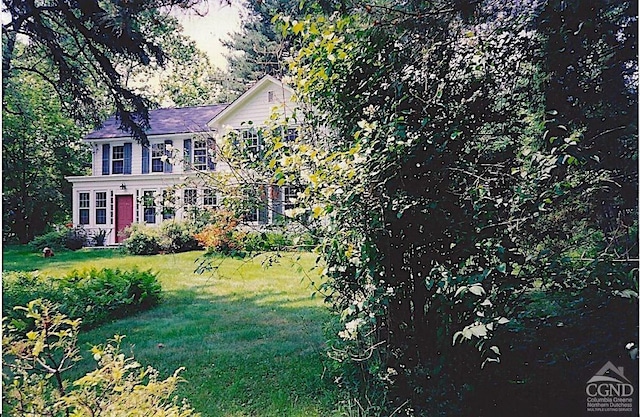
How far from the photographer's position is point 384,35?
4.55 feet

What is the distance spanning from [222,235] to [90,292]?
0.81 m

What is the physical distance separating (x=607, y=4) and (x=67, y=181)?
7.01 feet

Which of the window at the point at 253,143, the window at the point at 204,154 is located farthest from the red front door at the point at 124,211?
the window at the point at 253,143

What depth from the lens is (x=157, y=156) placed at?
216cm

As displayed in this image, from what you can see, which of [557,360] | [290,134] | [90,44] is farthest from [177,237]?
[557,360]

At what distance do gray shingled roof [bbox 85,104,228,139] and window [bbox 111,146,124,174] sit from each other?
0.08m

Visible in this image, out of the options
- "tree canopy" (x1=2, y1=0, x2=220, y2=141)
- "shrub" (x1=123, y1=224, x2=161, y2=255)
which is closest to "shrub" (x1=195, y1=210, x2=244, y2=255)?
"shrub" (x1=123, y1=224, x2=161, y2=255)

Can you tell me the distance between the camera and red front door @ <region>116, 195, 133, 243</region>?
223 cm

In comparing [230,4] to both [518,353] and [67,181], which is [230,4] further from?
[518,353]

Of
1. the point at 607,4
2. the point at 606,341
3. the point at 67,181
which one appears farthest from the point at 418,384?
the point at 67,181

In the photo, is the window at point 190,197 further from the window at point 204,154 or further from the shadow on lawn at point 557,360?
the shadow on lawn at point 557,360

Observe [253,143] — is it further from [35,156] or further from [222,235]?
[35,156]

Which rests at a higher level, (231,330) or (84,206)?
(84,206)

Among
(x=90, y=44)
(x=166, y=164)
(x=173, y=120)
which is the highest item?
(x=90, y=44)
